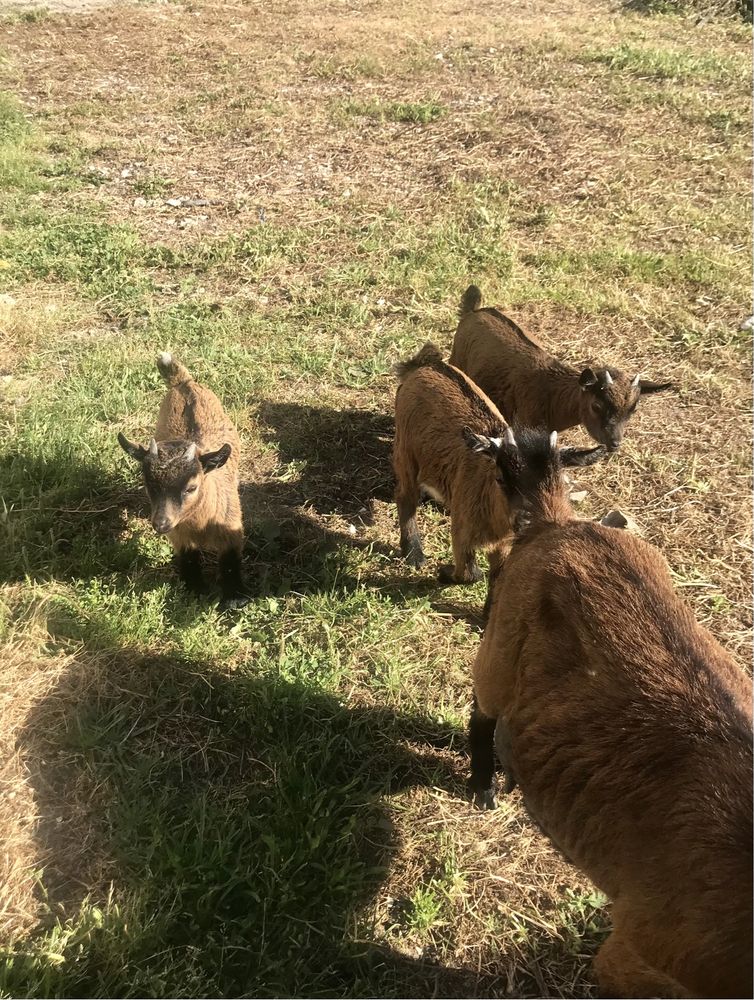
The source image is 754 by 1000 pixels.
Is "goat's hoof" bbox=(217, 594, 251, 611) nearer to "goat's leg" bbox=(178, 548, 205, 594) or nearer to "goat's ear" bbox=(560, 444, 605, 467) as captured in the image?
"goat's leg" bbox=(178, 548, 205, 594)

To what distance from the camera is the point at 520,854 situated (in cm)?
361

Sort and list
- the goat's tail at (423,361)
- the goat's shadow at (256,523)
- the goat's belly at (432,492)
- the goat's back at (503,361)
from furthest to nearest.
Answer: the goat's back at (503,361)
the goat's tail at (423,361)
the goat's belly at (432,492)
the goat's shadow at (256,523)

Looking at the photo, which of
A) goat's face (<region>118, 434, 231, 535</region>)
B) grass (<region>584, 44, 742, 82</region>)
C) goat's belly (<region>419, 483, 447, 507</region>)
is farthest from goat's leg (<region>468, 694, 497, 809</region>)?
grass (<region>584, 44, 742, 82</region>)

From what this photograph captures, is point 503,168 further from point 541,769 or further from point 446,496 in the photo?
point 541,769

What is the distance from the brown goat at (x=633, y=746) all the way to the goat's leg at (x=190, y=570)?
2254 millimetres

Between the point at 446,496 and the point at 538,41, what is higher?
the point at 538,41

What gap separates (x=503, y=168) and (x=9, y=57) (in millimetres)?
8886

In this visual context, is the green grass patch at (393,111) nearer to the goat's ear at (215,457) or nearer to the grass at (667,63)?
the grass at (667,63)

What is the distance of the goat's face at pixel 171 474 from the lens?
429 cm

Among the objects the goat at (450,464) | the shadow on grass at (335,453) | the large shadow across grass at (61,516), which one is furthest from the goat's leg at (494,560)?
the large shadow across grass at (61,516)

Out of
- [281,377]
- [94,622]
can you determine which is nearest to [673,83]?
[281,377]

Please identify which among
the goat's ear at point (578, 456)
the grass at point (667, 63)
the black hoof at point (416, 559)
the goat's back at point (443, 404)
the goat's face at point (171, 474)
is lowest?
the black hoof at point (416, 559)

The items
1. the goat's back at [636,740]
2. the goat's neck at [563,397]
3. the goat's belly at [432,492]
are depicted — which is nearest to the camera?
the goat's back at [636,740]

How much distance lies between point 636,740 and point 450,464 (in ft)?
8.71
